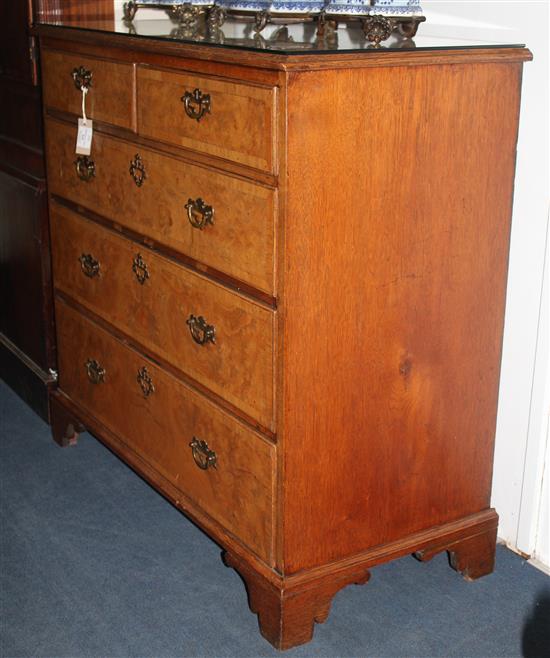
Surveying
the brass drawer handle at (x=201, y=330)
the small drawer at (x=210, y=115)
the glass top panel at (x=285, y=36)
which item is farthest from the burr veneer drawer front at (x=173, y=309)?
the glass top panel at (x=285, y=36)

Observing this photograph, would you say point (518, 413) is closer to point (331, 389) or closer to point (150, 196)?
point (331, 389)

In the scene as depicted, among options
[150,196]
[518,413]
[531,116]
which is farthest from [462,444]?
[150,196]

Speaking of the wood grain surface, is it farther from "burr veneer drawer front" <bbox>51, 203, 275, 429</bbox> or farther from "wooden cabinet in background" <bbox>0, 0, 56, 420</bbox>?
"wooden cabinet in background" <bbox>0, 0, 56, 420</bbox>

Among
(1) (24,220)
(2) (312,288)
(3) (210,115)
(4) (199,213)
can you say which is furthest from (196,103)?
(1) (24,220)

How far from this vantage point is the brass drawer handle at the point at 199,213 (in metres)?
2.01

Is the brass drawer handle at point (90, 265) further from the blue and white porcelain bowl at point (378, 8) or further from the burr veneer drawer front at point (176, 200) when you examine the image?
the blue and white porcelain bowl at point (378, 8)

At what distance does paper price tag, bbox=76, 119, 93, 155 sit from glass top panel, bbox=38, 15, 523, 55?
23 centimetres

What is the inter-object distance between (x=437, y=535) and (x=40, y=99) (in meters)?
1.60

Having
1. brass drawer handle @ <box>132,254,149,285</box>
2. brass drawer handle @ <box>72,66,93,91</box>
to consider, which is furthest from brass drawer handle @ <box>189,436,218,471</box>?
brass drawer handle @ <box>72,66,93,91</box>

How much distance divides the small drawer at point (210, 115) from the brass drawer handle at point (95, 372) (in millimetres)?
740

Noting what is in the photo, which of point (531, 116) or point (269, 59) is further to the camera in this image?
point (531, 116)

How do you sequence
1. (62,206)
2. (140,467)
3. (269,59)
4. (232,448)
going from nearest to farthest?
(269,59), (232,448), (140,467), (62,206)

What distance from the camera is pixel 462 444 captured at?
221 centimetres

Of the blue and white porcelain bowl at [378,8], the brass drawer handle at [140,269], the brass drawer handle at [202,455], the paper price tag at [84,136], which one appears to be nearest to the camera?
the blue and white porcelain bowl at [378,8]
